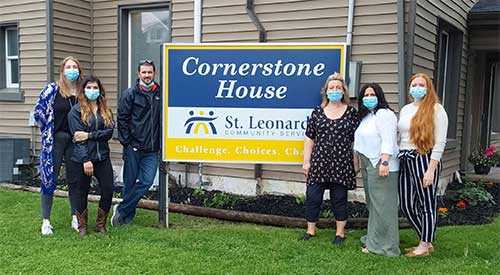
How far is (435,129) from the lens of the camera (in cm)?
439

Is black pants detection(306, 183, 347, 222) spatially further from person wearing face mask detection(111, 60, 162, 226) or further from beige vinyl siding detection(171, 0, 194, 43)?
beige vinyl siding detection(171, 0, 194, 43)

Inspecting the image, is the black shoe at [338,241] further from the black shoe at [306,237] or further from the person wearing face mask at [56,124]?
the person wearing face mask at [56,124]

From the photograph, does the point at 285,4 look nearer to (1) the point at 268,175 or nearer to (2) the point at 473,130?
(1) the point at 268,175

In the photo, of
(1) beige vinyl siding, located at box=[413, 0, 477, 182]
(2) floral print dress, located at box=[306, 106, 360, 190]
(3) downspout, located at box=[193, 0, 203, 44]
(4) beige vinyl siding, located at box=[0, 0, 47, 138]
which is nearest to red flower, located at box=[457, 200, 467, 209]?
(1) beige vinyl siding, located at box=[413, 0, 477, 182]

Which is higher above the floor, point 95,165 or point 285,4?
point 285,4

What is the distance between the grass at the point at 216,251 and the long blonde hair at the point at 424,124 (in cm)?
102

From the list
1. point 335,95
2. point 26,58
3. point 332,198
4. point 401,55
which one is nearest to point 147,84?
point 335,95

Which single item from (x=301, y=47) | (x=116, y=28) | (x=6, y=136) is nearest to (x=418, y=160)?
(x=301, y=47)

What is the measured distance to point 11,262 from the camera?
4.41m

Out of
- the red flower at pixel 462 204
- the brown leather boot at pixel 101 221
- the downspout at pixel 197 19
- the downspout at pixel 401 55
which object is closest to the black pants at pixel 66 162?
the brown leather boot at pixel 101 221

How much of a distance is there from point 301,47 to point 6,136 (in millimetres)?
6665

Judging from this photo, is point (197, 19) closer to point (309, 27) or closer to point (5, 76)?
point (309, 27)

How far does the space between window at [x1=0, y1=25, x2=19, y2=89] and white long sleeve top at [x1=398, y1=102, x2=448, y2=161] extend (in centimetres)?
764

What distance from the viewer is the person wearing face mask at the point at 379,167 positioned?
454 centimetres
